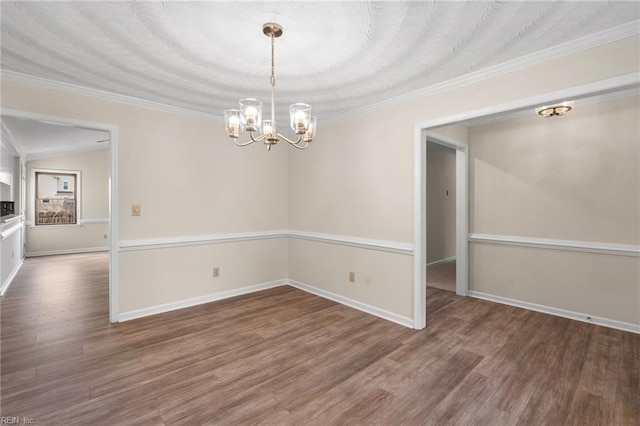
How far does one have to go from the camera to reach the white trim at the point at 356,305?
10.8 feet

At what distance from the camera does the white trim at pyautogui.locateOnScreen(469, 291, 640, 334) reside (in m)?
3.07

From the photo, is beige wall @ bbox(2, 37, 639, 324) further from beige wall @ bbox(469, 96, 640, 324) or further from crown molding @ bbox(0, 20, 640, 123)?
beige wall @ bbox(469, 96, 640, 324)

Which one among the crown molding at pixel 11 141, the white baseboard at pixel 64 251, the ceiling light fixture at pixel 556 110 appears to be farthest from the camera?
the white baseboard at pixel 64 251

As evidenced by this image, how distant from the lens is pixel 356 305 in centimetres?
376

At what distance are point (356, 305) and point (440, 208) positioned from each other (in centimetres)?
400

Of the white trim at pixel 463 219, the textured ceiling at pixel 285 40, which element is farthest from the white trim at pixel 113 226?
the white trim at pixel 463 219

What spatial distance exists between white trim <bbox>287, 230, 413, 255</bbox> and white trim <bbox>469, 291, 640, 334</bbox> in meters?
1.73

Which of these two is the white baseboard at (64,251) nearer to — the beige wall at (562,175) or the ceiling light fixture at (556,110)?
the beige wall at (562,175)

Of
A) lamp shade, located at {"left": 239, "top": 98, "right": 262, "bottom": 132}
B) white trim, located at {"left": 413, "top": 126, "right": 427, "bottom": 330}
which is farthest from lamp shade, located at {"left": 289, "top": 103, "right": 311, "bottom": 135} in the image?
white trim, located at {"left": 413, "top": 126, "right": 427, "bottom": 330}

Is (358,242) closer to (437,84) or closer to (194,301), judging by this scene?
(437,84)

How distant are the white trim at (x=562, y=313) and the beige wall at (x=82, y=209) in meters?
9.43

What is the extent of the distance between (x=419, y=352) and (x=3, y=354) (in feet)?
12.0

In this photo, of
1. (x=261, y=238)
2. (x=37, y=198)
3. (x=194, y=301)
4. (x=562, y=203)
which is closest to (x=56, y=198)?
(x=37, y=198)

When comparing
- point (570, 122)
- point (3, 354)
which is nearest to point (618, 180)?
point (570, 122)
